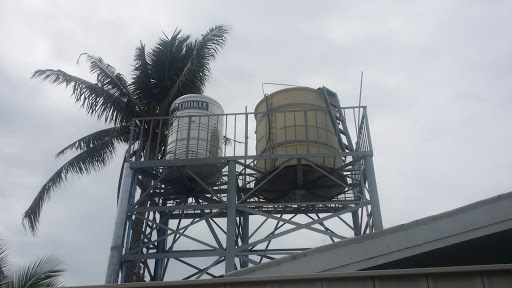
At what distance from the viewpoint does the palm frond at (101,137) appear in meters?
17.0

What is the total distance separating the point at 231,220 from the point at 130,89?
9.12 metres

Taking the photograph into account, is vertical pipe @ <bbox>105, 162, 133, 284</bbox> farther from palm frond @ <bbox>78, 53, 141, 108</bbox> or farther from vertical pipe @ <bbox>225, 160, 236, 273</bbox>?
palm frond @ <bbox>78, 53, 141, 108</bbox>

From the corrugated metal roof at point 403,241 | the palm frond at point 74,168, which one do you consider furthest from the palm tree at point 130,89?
the corrugated metal roof at point 403,241

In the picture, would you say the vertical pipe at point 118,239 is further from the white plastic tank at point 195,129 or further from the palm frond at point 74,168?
the palm frond at point 74,168

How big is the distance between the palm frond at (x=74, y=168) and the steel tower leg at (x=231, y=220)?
26.1ft

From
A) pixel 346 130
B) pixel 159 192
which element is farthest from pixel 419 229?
pixel 159 192

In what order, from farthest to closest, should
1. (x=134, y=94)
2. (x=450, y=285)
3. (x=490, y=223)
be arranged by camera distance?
(x=134, y=94) < (x=490, y=223) < (x=450, y=285)

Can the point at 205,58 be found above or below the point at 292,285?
above

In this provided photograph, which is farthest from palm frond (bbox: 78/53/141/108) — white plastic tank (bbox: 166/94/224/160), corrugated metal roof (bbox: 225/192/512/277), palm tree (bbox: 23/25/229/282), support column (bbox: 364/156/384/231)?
corrugated metal roof (bbox: 225/192/512/277)

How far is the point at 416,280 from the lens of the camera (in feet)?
14.5

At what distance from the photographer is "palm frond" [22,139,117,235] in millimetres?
15863

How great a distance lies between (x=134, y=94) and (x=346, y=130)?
8614 millimetres

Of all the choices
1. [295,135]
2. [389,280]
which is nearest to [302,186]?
[295,135]

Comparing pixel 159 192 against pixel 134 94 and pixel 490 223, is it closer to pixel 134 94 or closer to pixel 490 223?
pixel 134 94
